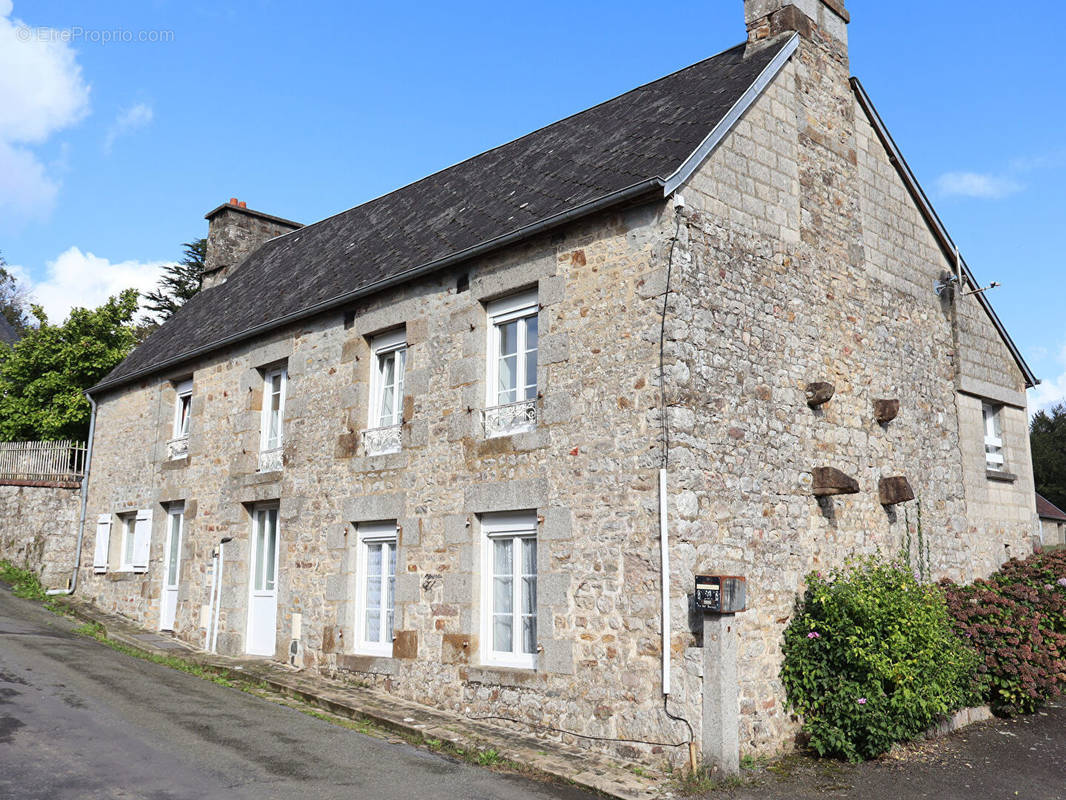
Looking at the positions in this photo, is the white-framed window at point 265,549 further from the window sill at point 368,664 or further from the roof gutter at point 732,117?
the roof gutter at point 732,117

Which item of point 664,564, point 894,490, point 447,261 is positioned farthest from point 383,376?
point 894,490

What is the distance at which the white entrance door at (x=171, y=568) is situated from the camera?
511 inches

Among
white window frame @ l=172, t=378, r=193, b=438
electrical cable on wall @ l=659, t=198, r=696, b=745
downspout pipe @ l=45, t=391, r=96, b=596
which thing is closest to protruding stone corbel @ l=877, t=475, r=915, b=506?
electrical cable on wall @ l=659, t=198, r=696, b=745

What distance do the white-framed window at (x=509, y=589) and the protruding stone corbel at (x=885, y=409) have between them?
13.2 feet

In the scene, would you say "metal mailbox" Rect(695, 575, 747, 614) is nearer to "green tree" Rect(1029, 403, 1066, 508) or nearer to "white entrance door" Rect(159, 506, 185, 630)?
"white entrance door" Rect(159, 506, 185, 630)

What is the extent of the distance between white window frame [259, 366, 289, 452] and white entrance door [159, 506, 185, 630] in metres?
2.12

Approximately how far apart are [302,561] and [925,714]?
6.90 meters

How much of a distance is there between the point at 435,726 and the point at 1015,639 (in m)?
5.99

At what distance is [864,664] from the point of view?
7.43 meters

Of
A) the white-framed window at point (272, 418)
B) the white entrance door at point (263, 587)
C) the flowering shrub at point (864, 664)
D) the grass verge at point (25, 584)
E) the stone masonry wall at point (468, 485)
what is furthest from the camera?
the grass verge at point (25, 584)

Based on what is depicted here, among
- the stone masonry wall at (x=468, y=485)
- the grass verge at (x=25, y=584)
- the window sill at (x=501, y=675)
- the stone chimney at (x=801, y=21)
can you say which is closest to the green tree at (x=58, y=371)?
the grass verge at (x=25, y=584)

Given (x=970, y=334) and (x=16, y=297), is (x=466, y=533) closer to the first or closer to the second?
(x=970, y=334)

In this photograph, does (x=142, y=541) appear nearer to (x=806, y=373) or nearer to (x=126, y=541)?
(x=126, y=541)

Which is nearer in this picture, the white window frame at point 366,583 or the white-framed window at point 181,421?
the white window frame at point 366,583
